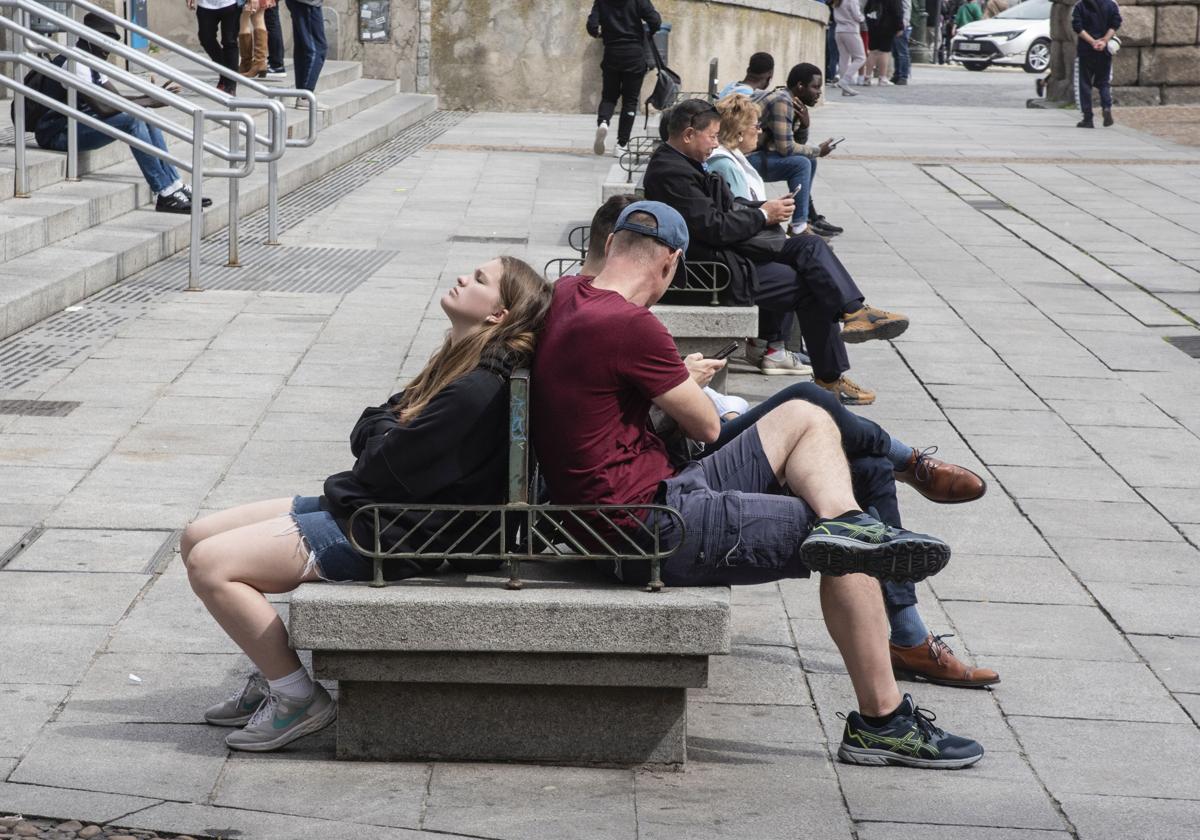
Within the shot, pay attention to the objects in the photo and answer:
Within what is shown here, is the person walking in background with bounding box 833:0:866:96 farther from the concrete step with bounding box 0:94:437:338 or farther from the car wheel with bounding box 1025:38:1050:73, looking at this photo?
the concrete step with bounding box 0:94:437:338

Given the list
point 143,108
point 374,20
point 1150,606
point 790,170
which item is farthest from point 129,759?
point 374,20

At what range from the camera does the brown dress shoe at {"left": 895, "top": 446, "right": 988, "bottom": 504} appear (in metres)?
4.86

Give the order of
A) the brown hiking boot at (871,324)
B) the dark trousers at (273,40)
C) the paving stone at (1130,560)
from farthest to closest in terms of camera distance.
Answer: the dark trousers at (273,40)
the brown hiking boot at (871,324)
the paving stone at (1130,560)

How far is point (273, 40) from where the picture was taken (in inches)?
758

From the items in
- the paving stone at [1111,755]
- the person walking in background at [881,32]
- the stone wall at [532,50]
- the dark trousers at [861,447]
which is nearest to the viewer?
the paving stone at [1111,755]

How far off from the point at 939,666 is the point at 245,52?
15.6 m

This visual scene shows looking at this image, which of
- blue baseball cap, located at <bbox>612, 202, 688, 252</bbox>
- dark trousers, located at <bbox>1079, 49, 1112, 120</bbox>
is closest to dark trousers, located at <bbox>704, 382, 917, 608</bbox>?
blue baseball cap, located at <bbox>612, 202, 688, 252</bbox>

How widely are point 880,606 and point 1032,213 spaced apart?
1165 cm

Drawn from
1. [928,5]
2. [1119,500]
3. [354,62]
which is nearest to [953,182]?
[354,62]

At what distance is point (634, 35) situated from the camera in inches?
709

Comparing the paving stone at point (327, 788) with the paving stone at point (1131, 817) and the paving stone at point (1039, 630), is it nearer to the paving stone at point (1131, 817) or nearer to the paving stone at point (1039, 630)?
the paving stone at point (1131, 817)

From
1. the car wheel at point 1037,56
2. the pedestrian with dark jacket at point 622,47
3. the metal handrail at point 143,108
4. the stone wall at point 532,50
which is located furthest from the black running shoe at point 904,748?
the car wheel at point 1037,56

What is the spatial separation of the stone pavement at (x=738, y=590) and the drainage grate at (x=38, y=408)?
0.04 m

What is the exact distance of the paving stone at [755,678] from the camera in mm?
4551
